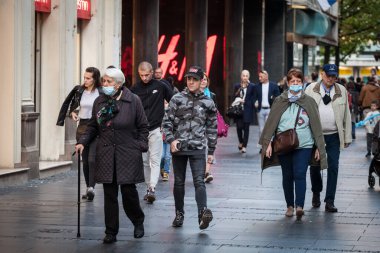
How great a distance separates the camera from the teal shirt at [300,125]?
1348 cm

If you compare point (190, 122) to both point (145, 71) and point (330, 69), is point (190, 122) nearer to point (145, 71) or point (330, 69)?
point (330, 69)

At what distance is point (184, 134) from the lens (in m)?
12.5

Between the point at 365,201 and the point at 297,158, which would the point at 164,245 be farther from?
the point at 365,201

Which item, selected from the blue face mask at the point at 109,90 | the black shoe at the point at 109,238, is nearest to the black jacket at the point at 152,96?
the blue face mask at the point at 109,90

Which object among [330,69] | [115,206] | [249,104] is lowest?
[115,206]

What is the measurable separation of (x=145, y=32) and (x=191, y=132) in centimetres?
1563

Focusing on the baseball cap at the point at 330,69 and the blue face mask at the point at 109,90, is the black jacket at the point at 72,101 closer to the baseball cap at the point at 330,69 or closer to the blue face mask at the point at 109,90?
the baseball cap at the point at 330,69

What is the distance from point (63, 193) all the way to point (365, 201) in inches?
163

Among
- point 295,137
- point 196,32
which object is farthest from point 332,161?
point 196,32

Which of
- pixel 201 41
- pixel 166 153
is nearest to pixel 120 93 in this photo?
pixel 166 153

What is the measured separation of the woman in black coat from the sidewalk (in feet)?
1.37

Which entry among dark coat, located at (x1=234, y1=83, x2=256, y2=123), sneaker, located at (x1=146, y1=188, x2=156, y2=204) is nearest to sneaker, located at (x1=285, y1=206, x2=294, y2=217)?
sneaker, located at (x1=146, y1=188, x2=156, y2=204)

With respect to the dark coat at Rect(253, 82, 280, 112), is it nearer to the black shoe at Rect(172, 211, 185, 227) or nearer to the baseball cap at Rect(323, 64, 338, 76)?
the baseball cap at Rect(323, 64, 338, 76)

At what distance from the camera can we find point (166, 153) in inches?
713
